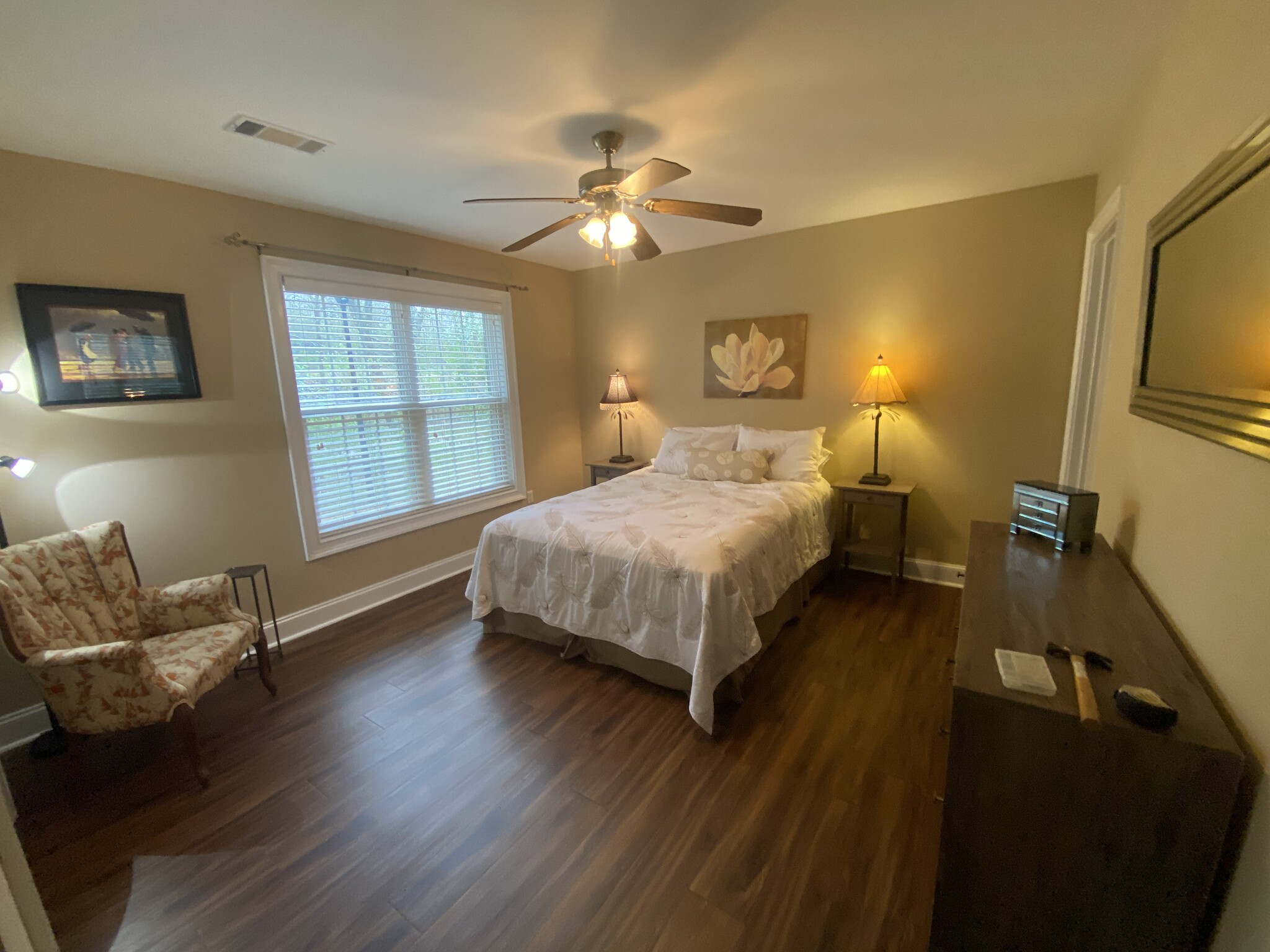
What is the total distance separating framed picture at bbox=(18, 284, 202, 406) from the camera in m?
2.15

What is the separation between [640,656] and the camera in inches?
94.0

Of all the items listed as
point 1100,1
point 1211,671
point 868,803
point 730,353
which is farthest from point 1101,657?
point 730,353

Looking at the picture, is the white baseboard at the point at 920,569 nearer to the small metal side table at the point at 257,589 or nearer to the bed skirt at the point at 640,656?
the bed skirt at the point at 640,656

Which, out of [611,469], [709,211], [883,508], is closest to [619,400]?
[611,469]

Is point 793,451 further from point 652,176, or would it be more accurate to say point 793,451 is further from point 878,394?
point 652,176

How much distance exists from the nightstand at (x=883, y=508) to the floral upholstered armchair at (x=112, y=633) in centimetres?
344

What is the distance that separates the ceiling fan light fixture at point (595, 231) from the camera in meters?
2.26

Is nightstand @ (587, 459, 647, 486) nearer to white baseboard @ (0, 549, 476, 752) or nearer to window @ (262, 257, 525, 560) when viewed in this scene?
window @ (262, 257, 525, 560)

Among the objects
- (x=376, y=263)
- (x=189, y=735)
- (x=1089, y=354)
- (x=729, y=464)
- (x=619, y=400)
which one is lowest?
(x=189, y=735)

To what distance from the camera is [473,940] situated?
1.35 m

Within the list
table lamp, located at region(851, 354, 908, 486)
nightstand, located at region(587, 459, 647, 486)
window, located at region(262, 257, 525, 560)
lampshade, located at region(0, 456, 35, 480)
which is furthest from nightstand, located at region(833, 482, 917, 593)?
lampshade, located at region(0, 456, 35, 480)

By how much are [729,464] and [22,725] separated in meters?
3.76

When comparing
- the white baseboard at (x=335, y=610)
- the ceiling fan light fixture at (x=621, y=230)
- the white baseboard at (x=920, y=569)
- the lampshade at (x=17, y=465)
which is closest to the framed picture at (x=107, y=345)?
the lampshade at (x=17, y=465)

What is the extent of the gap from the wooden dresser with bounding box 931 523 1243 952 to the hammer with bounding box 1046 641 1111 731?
2 cm
